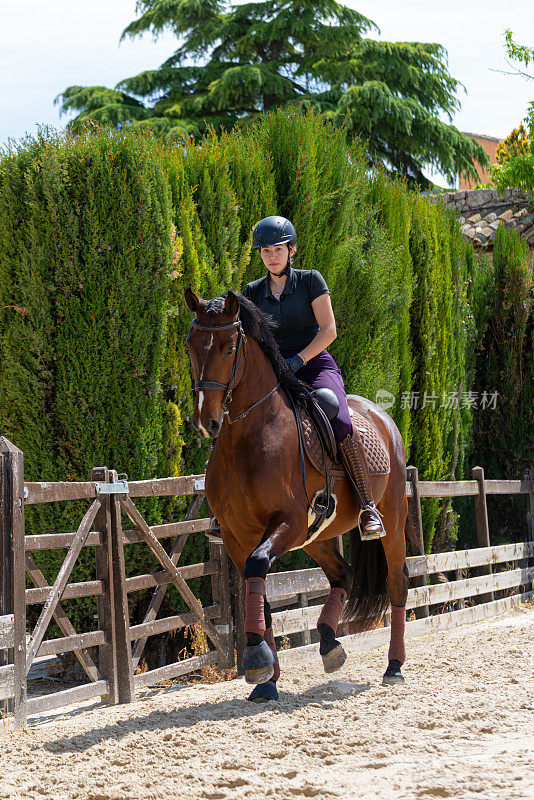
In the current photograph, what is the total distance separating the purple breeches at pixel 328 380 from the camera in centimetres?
555

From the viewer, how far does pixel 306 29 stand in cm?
2178

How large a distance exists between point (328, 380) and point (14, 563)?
2300mm

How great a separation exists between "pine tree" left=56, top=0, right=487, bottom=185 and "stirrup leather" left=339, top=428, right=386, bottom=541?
53.7 ft

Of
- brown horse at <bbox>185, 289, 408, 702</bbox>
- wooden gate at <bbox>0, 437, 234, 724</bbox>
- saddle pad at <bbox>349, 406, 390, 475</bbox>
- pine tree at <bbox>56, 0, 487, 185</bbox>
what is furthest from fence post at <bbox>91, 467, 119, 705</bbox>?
pine tree at <bbox>56, 0, 487, 185</bbox>

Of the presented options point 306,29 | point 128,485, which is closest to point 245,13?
point 306,29

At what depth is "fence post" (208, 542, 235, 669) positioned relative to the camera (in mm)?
6801

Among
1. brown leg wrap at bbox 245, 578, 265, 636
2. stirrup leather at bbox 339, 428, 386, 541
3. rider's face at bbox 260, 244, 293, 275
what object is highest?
rider's face at bbox 260, 244, 293, 275

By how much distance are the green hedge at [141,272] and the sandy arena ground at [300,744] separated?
2073 mm

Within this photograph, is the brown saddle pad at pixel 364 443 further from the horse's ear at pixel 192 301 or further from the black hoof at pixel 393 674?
the black hoof at pixel 393 674

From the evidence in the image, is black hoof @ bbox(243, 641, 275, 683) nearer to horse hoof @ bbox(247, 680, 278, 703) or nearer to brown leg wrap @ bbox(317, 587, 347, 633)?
horse hoof @ bbox(247, 680, 278, 703)

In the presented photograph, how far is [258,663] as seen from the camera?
4402 millimetres

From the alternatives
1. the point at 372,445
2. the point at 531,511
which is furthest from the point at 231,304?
the point at 531,511

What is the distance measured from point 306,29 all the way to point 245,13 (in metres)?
1.75

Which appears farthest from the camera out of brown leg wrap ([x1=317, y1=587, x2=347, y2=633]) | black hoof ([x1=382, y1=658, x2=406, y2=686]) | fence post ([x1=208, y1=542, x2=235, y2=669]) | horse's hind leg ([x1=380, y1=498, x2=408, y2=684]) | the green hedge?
fence post ([x1=208, y1=542, x2=235, y2=669])
